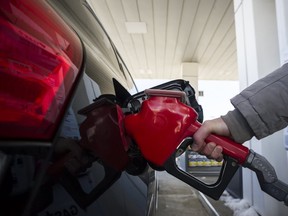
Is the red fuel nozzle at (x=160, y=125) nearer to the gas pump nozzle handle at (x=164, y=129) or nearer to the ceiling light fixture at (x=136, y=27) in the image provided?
the gas pump nozzle handle at (x=164, y=129)

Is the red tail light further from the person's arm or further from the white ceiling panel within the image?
the white ceiling panel

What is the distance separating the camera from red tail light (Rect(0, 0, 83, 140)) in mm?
264

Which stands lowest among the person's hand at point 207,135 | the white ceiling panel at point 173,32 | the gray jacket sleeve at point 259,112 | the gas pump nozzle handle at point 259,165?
the gas pump nozzle handle at point 259,165

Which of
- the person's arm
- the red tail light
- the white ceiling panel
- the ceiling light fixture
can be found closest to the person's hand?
the person's arm

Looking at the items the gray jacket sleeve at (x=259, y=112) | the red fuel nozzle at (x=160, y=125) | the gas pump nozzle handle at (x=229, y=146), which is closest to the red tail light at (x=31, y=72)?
the red fuel nozzle at (x=160, y=125)

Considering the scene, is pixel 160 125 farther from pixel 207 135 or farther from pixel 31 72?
pixel 31 72

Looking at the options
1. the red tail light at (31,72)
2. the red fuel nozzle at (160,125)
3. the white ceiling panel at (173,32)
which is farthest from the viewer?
the white ceiling panel at (173,32)

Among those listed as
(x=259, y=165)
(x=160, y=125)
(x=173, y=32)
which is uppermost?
(x=173, y=32)

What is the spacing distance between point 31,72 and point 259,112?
577mm

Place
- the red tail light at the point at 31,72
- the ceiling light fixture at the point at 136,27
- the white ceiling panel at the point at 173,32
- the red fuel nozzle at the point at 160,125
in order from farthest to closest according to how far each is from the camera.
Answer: the ceiling light fixture at the point at 136,27, the white ceiling panel at the point at 173,32, the red fuel nozzle at the point at 160,125, the red tail light at the point at 31,72

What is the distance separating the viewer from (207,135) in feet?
1.91

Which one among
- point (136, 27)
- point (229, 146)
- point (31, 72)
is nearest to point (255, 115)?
point (229, 146)

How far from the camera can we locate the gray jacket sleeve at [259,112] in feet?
2.10

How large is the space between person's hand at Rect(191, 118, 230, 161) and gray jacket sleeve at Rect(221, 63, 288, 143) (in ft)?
0.07
